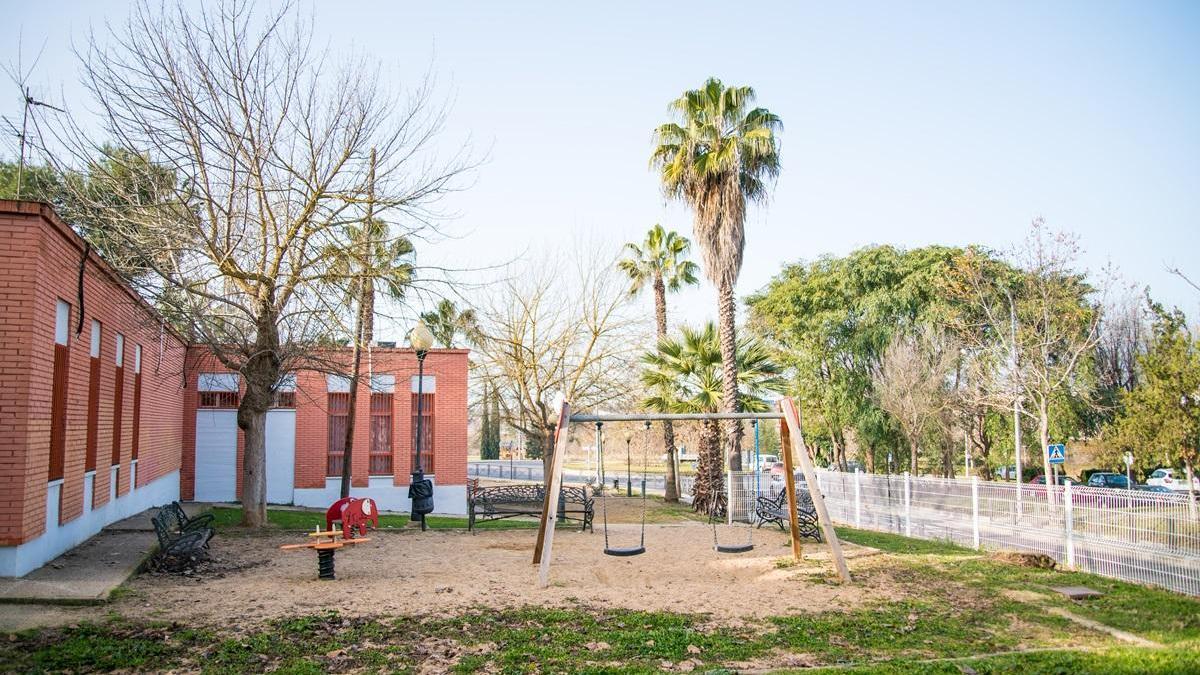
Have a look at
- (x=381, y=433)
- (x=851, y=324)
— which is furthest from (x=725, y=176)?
(x=851, y=324)

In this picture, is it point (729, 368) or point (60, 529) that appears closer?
point (60, 529)

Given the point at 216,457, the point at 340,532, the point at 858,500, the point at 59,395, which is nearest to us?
the point at 59,395

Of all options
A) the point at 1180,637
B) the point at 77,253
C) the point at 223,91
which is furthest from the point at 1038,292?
the point at 77,253

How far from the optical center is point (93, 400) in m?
12.3

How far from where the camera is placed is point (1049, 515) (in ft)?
41.5

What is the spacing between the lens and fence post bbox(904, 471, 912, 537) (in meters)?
17.7

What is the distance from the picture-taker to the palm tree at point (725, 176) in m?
21.1

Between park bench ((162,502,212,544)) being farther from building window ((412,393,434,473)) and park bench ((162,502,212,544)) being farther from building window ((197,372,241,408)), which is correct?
building window ((412,393,434,473))

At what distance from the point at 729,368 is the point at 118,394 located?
1427cm

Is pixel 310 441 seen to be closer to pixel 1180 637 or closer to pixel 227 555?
pixel 227 555

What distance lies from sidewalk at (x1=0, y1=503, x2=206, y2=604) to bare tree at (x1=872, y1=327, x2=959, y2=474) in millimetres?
29437

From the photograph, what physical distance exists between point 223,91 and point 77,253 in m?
3.31

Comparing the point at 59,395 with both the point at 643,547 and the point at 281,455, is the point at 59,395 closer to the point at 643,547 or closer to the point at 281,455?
the point at 643,547

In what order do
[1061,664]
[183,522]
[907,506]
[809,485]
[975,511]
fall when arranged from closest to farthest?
[1061,664], [809,485], [183,522], [975,511], [907,506]
